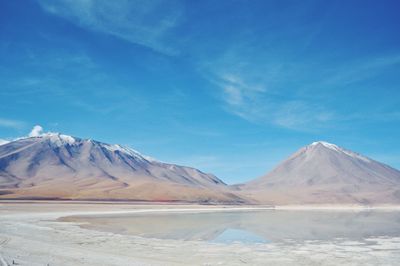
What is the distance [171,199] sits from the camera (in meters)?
143

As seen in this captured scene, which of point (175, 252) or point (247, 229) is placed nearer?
point (175, 252)

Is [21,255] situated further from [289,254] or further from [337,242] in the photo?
[337,242]

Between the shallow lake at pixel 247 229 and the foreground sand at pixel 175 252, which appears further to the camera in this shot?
the shallow lake at pixel 247 229

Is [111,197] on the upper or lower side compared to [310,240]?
upper

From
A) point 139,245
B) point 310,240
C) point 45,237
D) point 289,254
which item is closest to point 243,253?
point 289,254

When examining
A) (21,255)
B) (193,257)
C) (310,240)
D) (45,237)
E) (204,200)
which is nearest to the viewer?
(21,255)

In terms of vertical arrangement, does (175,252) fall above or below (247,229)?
below

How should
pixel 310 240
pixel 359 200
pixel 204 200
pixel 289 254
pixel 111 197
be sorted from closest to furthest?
pixel 289 254, pixel 310 240, pixel 111 197, pixel 204 200, pixel 359 200

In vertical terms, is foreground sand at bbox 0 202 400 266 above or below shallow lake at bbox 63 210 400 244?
below

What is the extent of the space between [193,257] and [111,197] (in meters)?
118

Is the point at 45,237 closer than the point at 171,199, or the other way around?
the point at 45,237

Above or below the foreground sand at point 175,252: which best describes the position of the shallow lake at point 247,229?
above

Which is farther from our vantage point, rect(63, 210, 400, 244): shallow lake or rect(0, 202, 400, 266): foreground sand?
rect(63, 210, 400, 244): shallow lake

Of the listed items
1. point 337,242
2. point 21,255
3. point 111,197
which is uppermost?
point 111,197
